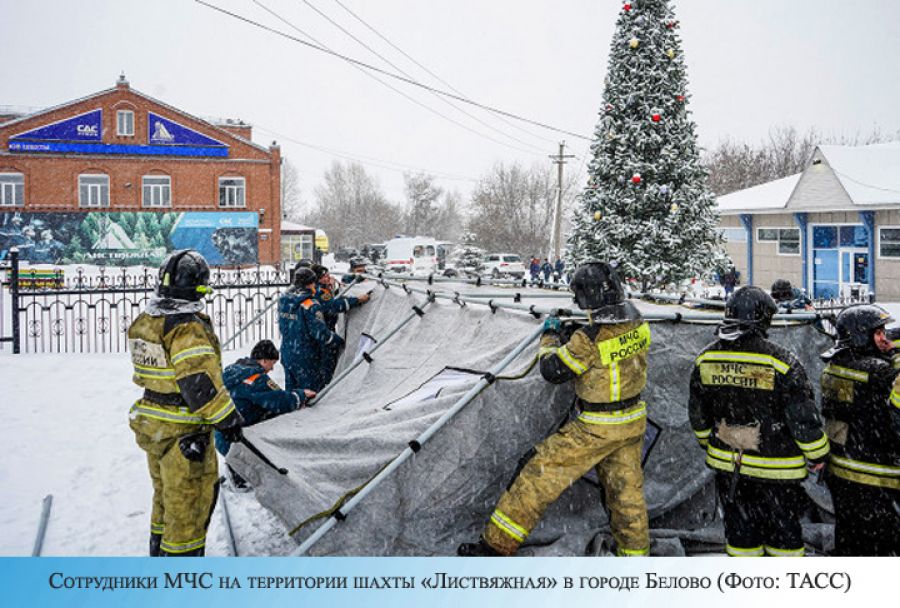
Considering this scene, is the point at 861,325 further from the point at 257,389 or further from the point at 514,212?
the point at 514,212

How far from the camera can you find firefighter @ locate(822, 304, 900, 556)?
140 inches

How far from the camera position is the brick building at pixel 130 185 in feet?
94.5

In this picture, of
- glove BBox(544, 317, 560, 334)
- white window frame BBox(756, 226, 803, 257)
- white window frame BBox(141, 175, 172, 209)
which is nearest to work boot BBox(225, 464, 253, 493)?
glove BBox(544, 317, 560, 334)

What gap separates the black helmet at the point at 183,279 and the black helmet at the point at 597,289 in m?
2.04

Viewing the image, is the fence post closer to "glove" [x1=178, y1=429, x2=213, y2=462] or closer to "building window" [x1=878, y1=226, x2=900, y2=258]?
"glove" [x1=178, y1=429, x2=213, y2=462]

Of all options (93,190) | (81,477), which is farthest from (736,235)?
(93,190)

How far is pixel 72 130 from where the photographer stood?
2894 cm

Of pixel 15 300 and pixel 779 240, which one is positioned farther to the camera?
pixel 779 240

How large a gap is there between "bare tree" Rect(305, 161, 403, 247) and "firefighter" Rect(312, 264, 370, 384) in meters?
48.3

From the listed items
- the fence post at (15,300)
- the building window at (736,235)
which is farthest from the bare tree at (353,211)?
the fence post at (15,300)

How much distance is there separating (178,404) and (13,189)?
32.4 m

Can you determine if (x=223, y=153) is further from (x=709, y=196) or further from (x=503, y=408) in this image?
(x=503, y=408)

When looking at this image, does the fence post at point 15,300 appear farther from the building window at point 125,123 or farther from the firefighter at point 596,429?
the building window at point 125,123

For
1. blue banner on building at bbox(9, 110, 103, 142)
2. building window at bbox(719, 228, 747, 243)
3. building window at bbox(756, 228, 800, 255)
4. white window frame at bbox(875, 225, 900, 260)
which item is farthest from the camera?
blue banner on building at bbox(9, 110, 103, 142)
